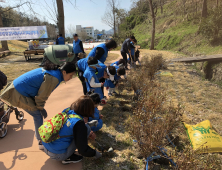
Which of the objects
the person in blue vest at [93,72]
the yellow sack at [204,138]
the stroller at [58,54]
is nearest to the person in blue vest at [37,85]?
the person in blue vest at [93,72]

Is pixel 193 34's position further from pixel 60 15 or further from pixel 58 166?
pixel 58 166

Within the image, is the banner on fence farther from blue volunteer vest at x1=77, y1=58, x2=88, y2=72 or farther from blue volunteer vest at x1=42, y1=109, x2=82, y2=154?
blue volunteer vest at x1=42, y1=109, x2=82, y2=154

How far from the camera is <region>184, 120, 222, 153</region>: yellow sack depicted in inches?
86.2

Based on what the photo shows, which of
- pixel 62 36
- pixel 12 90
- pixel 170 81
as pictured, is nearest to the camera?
pixel 12 90

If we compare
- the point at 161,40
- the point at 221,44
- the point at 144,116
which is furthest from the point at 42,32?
the point at 161,40

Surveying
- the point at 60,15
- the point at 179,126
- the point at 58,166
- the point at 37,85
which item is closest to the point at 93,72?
the point at 37,85

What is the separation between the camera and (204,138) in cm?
226

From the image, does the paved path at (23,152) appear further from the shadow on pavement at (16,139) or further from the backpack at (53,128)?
the backpack at (53,128)

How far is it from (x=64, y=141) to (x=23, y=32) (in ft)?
36.0

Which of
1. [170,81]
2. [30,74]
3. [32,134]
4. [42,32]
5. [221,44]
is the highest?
[42,32]

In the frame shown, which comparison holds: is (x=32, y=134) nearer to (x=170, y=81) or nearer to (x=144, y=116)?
(x=144, y=116)

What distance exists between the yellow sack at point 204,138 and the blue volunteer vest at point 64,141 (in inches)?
68.4

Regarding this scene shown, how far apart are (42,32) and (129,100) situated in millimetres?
9256

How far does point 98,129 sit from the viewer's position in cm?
259
